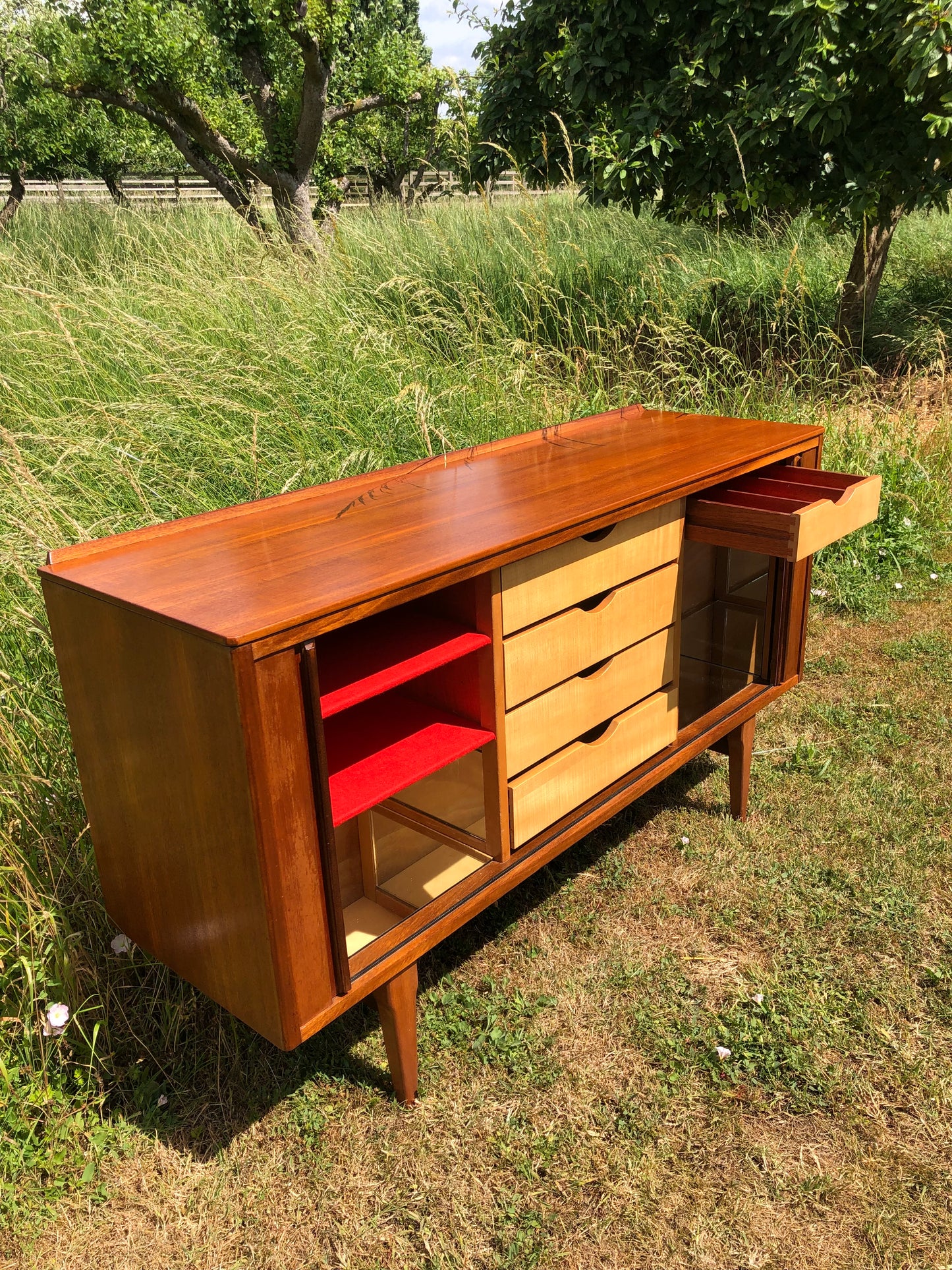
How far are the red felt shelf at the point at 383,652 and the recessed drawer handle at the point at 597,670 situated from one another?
1.19 ft

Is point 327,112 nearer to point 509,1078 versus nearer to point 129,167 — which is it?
point 509,1078

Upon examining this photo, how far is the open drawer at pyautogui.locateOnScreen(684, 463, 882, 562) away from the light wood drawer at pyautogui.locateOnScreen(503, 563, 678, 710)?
144mm

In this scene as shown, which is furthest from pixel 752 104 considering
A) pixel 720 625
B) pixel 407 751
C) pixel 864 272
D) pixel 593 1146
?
pixel 593 1146

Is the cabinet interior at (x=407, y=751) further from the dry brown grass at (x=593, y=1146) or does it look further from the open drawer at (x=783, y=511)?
the open drawer at (x=783, y=511)

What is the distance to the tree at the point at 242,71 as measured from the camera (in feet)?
22.1

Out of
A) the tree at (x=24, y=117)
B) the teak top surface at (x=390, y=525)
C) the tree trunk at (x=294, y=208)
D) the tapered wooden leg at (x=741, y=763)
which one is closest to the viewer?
the teak top surface at (x=390, y=525)

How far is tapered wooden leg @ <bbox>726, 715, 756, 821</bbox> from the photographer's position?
8.75ft

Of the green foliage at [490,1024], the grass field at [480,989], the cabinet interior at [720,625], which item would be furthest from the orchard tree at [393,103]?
the green foliage at [490,1024]

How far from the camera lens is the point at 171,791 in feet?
4.92

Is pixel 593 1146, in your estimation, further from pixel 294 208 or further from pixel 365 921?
pixel 294 208

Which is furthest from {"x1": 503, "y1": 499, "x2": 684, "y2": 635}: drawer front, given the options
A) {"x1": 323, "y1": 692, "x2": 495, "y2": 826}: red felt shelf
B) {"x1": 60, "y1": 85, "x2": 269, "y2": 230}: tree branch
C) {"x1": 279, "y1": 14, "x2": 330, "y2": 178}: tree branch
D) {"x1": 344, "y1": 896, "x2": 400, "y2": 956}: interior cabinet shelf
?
{"x1": 279, "y1": 14, "x2": 330, "y2": 178}: tree branch

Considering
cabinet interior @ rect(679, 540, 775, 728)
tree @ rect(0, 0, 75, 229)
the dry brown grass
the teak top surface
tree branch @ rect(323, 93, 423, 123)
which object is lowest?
the dry brown grass

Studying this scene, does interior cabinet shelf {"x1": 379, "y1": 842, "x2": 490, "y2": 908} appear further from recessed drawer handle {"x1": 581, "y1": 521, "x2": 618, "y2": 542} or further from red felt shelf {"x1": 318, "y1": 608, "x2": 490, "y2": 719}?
recessed drawer handle {"x1": 581, "y1": 521, "x2": 618, "y2": 542}

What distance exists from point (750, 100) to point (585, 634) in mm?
3983
